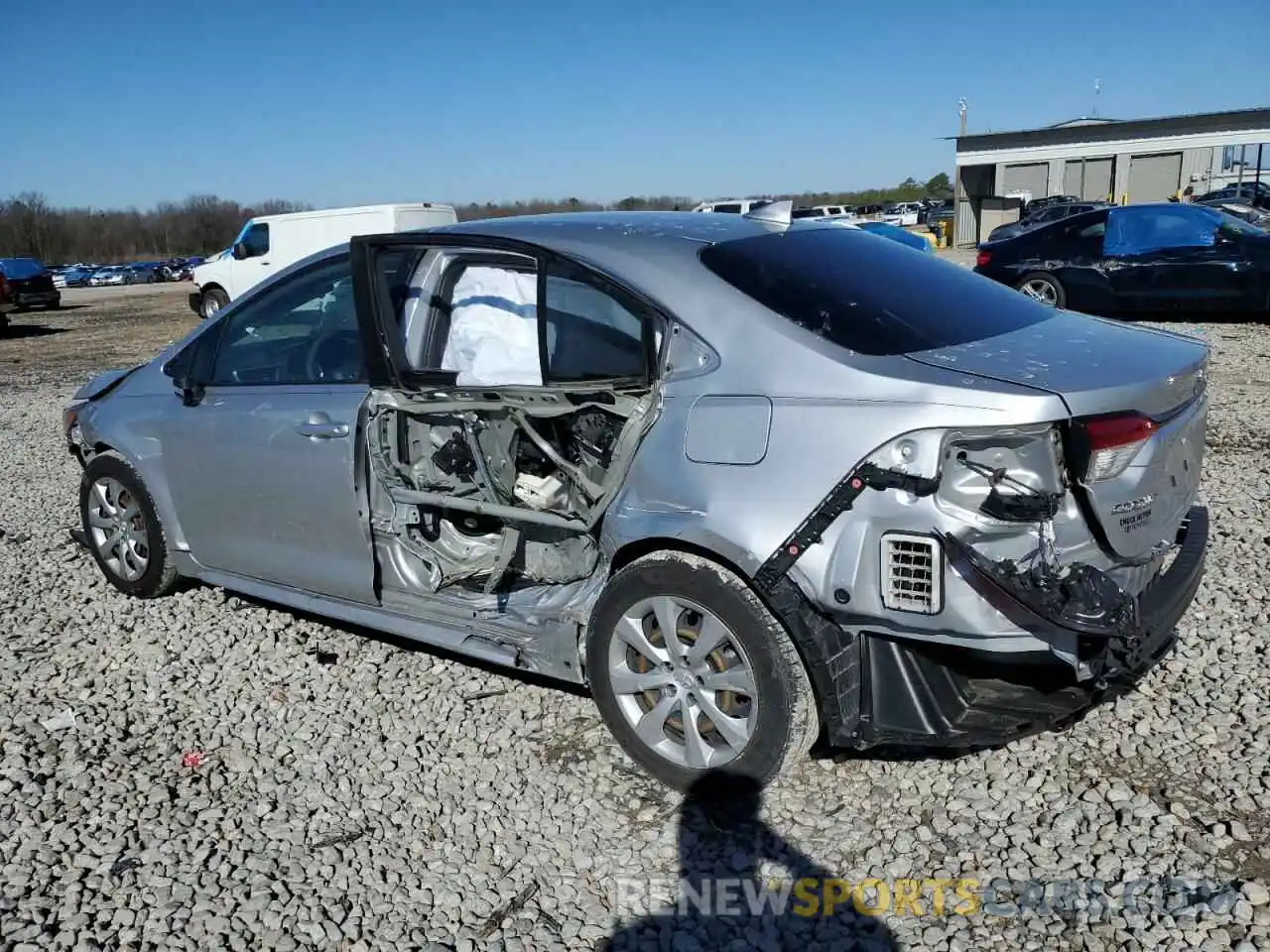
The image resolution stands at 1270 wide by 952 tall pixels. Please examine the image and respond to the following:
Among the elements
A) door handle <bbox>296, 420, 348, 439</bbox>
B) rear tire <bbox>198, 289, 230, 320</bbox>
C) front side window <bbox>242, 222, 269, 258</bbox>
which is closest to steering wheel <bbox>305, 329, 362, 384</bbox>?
door handle <bbox>296, 420, 348, 439</bbox>

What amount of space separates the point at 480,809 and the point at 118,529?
2826 mm

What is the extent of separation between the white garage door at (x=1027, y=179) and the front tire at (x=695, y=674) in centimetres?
4115

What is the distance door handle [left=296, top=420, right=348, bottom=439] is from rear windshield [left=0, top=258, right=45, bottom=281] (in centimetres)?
2502

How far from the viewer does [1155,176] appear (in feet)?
120

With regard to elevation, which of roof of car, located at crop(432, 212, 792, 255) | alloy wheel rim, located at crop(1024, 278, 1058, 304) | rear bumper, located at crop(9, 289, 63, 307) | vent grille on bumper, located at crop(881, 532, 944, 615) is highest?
roof of car, located at crop(432, 212, 792, 255)

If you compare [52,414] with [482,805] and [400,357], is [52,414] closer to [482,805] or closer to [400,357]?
[400,357]

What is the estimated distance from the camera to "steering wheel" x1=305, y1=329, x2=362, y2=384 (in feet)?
13.0

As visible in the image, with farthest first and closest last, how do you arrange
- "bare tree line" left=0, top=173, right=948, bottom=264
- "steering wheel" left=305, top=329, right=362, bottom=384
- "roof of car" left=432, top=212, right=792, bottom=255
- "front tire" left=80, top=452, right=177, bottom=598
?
1. "bare tree line" left=0, top=173, right=948, bottom=264
2. "front tire" left=80, top=452, right=177, bottom=598
3. "steering wheel" left=305, top=329, right=362, bottom=384
4. "roof of car" left=432, top=212, right=792, bottom=255

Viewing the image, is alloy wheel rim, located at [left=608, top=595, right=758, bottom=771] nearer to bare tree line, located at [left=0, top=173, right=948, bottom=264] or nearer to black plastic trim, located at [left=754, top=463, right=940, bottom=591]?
black plastic trim, located at [left=754, top=463, right=940, bottom=591]

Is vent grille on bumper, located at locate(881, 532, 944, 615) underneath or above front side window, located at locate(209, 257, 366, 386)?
underneath

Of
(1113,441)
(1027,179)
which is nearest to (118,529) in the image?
(1113,441)

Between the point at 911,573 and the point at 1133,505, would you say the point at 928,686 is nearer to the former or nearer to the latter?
the point at 911,573

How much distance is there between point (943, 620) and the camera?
8.69 ft

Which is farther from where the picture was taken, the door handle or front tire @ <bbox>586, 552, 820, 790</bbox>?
the door handle
